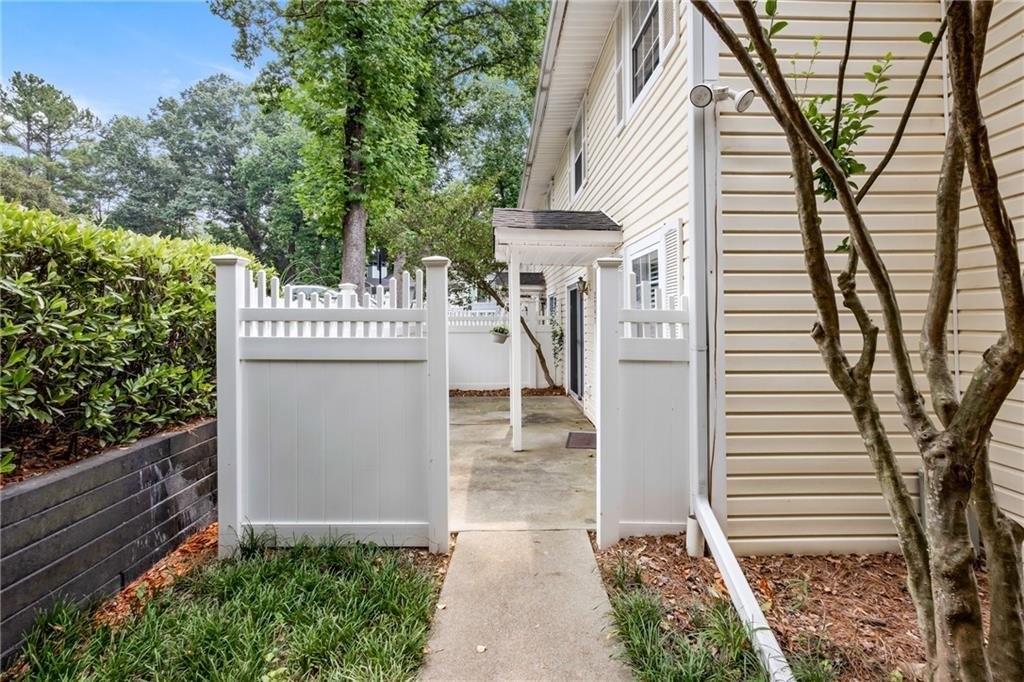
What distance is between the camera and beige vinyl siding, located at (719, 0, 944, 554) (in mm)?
3115

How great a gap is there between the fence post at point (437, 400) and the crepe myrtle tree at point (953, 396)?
1930 millimetres

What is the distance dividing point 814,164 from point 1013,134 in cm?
111

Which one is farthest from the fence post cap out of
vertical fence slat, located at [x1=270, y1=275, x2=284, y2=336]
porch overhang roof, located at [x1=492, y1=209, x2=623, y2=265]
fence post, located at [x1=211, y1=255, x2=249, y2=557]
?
porch overhang roof, located at [x1=492, y1=209, x2=623, y2=265]

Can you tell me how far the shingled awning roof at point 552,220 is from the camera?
5527 mm

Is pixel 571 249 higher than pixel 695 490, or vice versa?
pixel 571 249

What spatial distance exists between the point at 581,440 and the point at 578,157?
5022mm

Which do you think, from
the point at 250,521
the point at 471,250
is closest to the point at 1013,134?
the point at 250,521

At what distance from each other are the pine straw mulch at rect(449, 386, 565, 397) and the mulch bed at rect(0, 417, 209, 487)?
725 centimetres

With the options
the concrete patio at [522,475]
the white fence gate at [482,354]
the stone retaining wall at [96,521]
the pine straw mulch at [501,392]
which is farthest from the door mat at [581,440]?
the white fence gate at [482,354]

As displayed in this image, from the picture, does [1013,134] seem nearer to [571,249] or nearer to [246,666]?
[571,249]

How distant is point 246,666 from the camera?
197 cm

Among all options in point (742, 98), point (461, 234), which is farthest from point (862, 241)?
point (461, 234)

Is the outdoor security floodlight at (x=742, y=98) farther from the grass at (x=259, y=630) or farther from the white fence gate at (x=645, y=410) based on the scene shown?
the grass at (x=259, y=630)

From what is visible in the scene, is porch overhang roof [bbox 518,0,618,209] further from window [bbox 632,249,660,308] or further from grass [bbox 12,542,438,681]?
grass [bbox 12,542,438,681]
